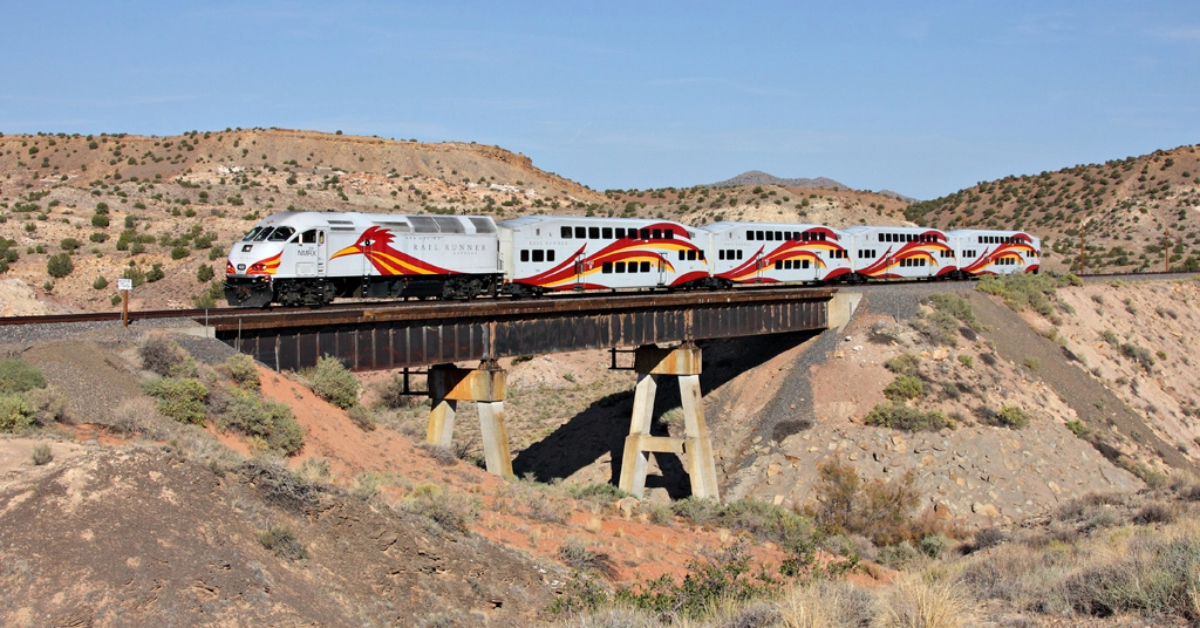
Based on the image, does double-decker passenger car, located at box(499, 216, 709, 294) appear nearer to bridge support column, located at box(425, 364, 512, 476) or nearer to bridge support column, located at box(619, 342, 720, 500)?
bridge support column, located at box(619, 342, 720, 500)

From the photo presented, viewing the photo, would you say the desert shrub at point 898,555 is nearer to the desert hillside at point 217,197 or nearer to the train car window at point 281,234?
the train car window at point 281,234

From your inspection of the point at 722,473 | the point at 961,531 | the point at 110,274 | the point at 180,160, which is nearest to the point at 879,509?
the point at 961,531

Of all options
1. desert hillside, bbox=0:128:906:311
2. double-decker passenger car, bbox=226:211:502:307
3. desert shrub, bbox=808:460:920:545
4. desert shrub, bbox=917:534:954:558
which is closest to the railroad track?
double-decker passenger car, bbox=226:211:502:307

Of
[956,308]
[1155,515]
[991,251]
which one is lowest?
[1155,515]

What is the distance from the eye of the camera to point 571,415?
171ft

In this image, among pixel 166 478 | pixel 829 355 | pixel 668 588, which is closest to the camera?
pixel 166 478

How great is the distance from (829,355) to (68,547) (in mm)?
36271

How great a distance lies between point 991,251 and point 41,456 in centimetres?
6300

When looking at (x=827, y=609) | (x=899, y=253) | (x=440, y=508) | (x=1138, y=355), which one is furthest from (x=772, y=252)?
(x=827, y=609)

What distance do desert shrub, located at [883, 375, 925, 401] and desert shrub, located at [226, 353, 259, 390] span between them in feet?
88.9

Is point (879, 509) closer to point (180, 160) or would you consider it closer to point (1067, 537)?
point (1067, 537)

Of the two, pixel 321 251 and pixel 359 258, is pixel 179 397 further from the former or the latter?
pixel 359 258

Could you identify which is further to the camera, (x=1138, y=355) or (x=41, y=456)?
Answer: (x=1138, y=355)

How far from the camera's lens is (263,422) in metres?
21.5
